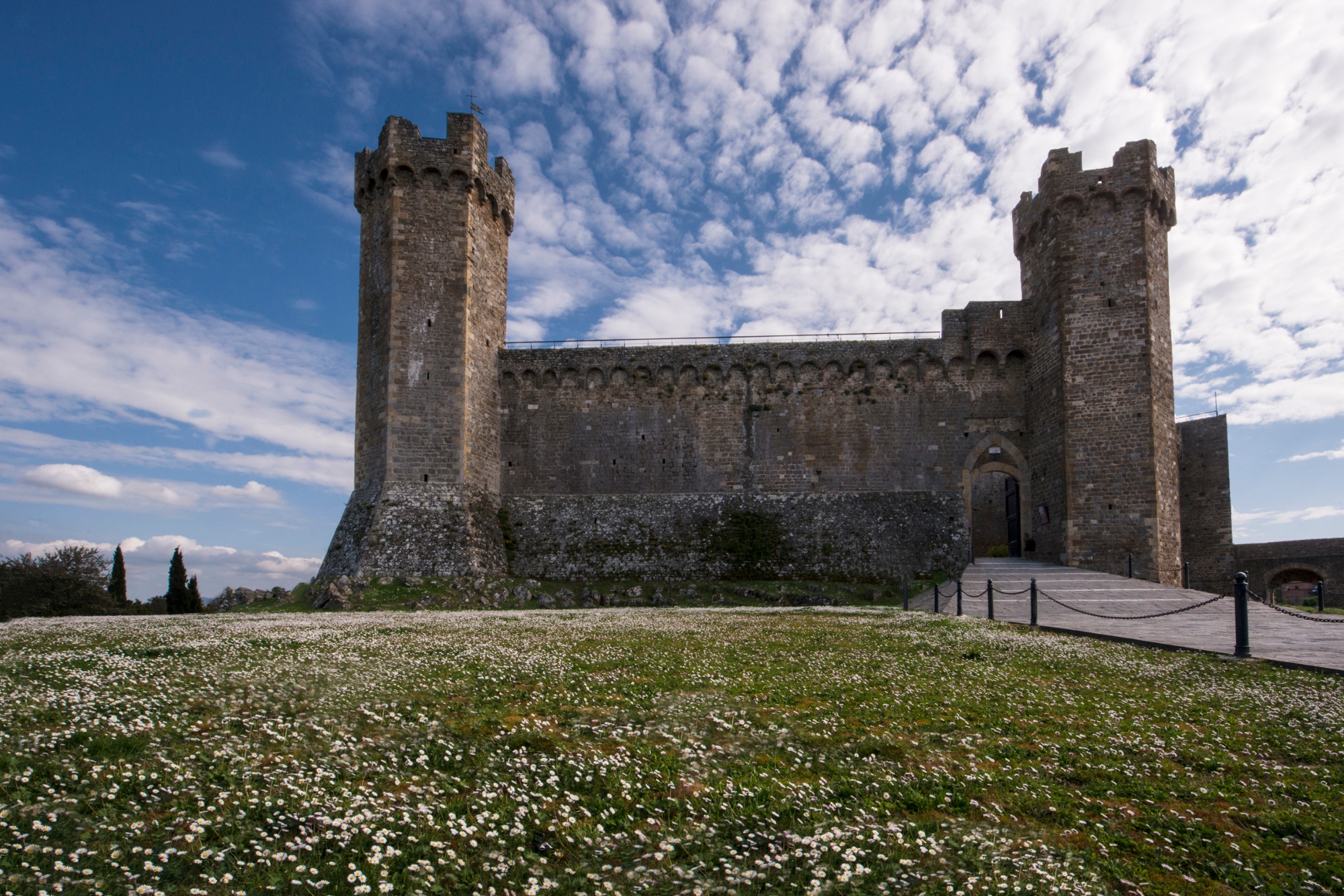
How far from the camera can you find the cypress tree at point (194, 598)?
30.6m

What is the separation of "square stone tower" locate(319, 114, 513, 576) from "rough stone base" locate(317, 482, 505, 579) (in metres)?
0.05

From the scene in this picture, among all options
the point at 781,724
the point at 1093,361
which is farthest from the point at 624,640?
the point at 1093,361

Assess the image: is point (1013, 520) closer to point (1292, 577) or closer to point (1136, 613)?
point (1136, 613)

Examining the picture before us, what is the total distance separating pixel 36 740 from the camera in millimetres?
4699

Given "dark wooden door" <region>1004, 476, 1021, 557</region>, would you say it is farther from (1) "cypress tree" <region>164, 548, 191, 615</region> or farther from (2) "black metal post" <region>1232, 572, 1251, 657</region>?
(1) "cypress tree" <region>164, 548, 191, 615</region>

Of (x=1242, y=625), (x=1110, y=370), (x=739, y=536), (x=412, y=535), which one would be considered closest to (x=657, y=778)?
(x=1242, y=625)

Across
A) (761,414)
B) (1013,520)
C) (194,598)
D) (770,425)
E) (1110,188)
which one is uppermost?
(1110,188)

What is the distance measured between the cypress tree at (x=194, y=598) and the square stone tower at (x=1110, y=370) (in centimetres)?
3416

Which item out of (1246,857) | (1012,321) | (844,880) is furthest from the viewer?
(1012,321)

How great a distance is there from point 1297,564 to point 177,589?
49.2m

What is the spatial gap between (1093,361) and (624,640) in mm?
20042

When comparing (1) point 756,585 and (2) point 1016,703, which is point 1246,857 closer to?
(2) point 1016,703

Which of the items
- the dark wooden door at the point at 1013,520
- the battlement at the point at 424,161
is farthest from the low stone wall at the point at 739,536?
the battlement at the point at 424,161

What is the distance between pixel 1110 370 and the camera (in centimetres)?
2359
